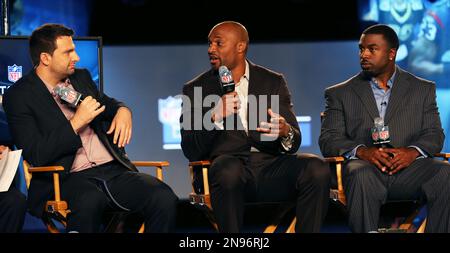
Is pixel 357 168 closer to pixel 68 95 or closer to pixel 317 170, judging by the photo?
pixel 317 170

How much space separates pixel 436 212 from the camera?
15.1 ft

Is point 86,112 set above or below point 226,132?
above

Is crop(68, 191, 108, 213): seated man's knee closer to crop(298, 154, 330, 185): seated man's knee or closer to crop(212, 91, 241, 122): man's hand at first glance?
crop(212, 91, 241, 122): man's hand

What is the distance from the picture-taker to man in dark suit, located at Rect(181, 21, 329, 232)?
14.5 feet

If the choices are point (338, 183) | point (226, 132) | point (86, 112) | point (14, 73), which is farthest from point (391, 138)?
point (14, 73)

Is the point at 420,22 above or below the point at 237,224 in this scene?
above

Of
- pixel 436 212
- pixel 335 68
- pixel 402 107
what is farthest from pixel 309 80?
pixel 436 212

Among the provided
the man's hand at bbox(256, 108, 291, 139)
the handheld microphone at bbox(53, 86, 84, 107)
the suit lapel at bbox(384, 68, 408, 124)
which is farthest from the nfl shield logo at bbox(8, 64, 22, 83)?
the suit lapel at bbox(384, 68, 408, 124)

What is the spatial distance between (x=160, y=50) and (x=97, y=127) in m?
2.41

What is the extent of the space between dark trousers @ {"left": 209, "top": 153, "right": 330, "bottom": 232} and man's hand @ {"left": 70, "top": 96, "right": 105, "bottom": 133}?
720 mm

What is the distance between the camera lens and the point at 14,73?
5.36 metres

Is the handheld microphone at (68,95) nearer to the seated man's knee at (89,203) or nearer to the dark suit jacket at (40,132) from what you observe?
the dark suit jacket at (40,132)

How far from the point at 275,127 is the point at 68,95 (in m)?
1.12
